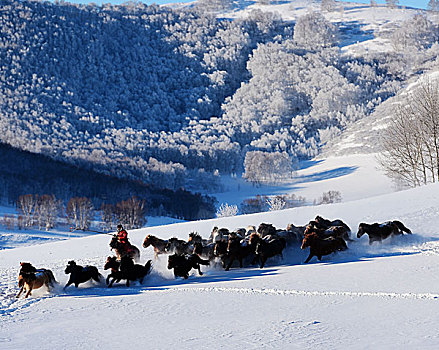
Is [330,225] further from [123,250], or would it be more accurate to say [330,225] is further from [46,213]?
[46,213]

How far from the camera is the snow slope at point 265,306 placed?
610cm

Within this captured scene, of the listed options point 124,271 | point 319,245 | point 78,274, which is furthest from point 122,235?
point 319,245

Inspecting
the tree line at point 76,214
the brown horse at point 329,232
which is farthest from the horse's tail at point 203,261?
the tree line at point 76,214

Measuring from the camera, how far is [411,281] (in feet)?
28.7

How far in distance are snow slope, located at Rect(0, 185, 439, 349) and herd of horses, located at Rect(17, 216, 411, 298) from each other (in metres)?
0.25

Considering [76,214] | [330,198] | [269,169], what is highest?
[269,169]

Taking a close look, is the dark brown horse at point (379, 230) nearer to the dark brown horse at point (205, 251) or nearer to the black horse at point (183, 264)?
the dark brown horse at point (205, 251)

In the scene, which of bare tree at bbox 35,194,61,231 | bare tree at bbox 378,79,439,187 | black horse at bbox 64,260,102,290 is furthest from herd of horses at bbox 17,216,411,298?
bare tree at bbox 35,194,61,231

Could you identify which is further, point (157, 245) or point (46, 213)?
point (46, 213)

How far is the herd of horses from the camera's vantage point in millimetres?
10383

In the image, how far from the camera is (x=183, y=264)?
11062mm

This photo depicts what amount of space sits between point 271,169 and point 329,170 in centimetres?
1741

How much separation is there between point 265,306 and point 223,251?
12.4 ft

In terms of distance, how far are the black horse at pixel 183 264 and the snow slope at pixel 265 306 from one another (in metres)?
0.23
